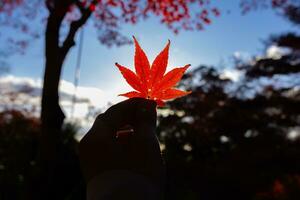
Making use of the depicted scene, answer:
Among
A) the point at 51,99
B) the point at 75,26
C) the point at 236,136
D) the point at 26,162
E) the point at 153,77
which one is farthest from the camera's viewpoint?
the point at 236,136

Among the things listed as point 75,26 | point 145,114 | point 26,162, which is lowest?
point 26,162

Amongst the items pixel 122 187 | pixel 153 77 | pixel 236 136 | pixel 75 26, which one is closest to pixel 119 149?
pixel 122 187

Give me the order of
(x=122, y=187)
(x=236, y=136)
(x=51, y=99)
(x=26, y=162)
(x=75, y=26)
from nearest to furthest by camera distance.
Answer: (x=122, y=187) → (x=51, y=99) → (x=75, y=26) → (x=26, y=162) → (x=236, y=136)

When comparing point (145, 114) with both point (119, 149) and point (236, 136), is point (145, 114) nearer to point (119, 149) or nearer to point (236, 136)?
point (119, 149)

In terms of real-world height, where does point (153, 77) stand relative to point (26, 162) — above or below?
above

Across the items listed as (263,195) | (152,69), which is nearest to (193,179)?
(263,195)

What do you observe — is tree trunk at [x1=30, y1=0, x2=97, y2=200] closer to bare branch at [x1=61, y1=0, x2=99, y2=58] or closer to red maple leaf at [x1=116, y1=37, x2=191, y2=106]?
bare branch at [x1=61, y1=0, x2=99, y2=58]

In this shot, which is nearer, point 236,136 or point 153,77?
point 153,77

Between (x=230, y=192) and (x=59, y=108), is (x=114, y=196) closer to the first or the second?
(x=59, y=108)

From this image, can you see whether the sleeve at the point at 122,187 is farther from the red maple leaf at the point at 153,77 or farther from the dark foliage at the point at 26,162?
the dark foliage at the point at 26,162
